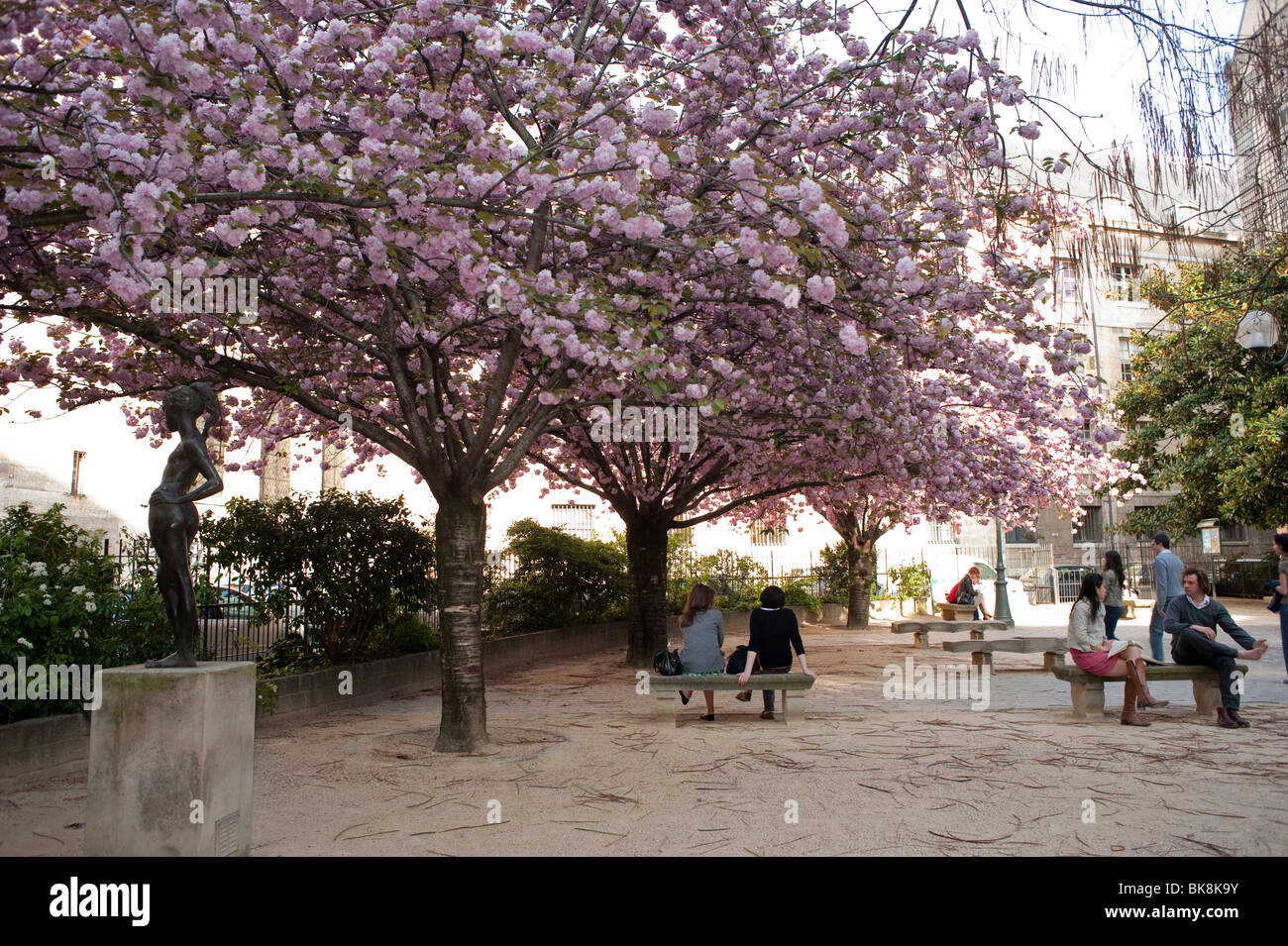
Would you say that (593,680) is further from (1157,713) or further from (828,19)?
(828,19)

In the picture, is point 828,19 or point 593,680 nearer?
point 828,19

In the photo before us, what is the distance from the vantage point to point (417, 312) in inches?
328

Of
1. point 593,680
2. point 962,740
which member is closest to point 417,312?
point 962,740

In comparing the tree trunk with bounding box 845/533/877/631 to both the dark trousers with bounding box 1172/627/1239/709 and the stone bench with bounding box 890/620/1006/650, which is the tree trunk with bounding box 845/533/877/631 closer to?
the stone bench with bounding box 890/620/1006/650

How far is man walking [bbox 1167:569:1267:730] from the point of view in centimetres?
902

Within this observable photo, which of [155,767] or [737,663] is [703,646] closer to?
[737,663]

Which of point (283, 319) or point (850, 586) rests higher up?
point (283, 319)

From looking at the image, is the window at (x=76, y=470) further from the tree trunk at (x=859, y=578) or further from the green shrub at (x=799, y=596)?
the tree trunk at (x=859, y=578)

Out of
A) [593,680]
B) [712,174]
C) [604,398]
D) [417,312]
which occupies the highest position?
[712,174]

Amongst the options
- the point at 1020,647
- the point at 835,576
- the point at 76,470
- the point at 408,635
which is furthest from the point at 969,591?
the point at 76,470

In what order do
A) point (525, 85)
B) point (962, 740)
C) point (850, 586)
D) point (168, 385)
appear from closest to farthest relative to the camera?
point (525, 85)
point (962, 740)
point (168, 385)
point (850, 586)

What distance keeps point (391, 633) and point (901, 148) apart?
29.7ft

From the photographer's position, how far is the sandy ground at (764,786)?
222 inches

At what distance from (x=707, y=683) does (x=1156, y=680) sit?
436cm
